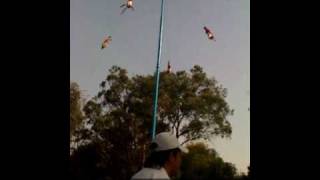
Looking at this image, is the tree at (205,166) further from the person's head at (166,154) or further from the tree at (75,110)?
the person's head at (166,154)

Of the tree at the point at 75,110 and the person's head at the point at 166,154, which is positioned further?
the tree at the point at 75,110

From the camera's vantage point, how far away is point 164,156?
321cm

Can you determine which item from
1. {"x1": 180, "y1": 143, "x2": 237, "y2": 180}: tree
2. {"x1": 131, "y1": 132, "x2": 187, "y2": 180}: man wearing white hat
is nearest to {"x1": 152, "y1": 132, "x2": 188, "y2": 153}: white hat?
{"x1": 131, "y1": 132, "x2": 187, "y2": 180}: man wearing white hat

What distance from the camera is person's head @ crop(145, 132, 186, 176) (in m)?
3.21

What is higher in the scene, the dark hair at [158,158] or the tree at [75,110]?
the tree at [75,110]

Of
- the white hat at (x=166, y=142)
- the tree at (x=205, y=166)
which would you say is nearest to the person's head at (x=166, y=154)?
the white hat at (x=166, y=142)

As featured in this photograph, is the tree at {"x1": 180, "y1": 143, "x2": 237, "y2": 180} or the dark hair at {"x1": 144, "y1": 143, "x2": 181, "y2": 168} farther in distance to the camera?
the tree at {"x1": 180, "y1": 143, "x2": 237, "y2": 180}

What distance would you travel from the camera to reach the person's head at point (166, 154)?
3.21 meters

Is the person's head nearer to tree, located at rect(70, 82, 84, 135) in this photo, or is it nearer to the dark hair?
the dark hair

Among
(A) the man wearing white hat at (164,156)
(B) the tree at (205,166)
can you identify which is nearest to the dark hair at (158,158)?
(A) the man wearing white hat at (164,156)

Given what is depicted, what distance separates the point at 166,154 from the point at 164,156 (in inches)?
0.8
